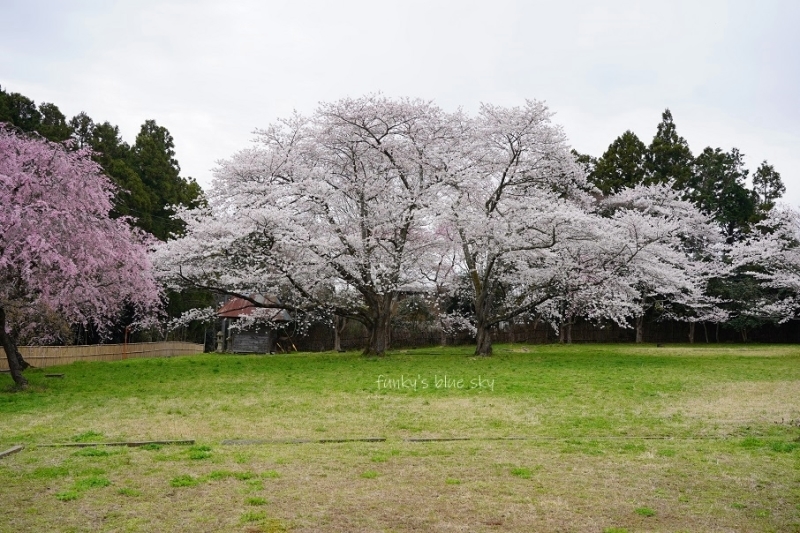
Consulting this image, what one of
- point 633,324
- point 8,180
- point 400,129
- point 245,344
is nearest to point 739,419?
point 8,180

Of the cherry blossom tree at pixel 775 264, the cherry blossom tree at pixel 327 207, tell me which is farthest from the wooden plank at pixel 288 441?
the cherry blossom tree at pixel 775 264

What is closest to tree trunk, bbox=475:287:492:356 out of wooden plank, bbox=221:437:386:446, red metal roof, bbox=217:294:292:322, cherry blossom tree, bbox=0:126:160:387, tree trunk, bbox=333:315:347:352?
tree trunk, bbox=333:315:347:352

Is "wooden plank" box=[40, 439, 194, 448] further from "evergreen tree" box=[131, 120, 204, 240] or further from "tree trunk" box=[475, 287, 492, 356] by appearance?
"evergreen tree" box=[131, 120, 204, 240]

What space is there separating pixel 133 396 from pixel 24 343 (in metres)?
13.4

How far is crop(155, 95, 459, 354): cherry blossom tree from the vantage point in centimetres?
2033

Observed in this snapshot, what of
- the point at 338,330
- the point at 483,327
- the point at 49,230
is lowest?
the point at 338,330

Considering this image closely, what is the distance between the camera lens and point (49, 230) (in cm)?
1209

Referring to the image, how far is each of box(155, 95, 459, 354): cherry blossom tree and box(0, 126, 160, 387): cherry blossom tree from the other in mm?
5517

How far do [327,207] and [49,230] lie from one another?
998 cm

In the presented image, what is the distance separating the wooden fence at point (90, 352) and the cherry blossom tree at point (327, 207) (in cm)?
453

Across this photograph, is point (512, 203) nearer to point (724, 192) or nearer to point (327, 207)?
point (327, 207)

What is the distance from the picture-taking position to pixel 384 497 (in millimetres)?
5477

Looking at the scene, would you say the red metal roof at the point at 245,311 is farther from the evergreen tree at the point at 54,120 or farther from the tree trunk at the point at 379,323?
the evergreen tree at the point at 54,120

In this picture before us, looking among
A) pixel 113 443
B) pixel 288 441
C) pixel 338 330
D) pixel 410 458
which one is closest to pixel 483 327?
pixel 338 330
